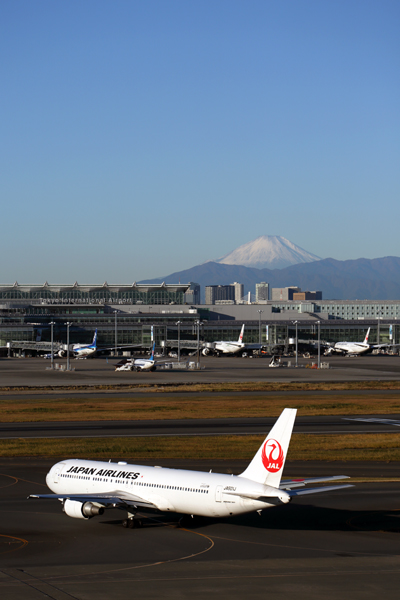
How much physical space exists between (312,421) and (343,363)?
9647cm

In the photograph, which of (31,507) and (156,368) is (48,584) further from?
(156,368)

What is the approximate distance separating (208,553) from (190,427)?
39.2 m

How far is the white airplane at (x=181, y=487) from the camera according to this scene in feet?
107

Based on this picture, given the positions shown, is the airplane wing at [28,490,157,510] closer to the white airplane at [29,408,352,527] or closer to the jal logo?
the white airplane at [29,408,352,527]

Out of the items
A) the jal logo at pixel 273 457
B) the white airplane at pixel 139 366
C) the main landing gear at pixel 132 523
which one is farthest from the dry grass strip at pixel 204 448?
the white airplane at pixel 139 366

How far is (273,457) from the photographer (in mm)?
32938

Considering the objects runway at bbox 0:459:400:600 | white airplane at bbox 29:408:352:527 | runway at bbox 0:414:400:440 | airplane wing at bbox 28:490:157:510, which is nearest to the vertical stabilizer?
white airplane at bbox 29:408:352:527

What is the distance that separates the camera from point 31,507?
132ft

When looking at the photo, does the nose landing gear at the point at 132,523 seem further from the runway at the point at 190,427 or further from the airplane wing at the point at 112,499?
the runway at the point at 190,427

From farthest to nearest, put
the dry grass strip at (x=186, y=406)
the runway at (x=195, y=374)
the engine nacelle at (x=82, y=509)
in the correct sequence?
1. the runway at (x=195, y=374)
2. the dry grass strip at (x=186, y=406)
3. the engine nacelle at (x=82, y=509)

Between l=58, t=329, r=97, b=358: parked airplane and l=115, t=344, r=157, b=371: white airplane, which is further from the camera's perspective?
l=58, t=329, r=97, b=358: parked airplane

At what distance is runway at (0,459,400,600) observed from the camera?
88.3ft

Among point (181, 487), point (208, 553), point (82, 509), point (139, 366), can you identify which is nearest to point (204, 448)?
point (181, 487)

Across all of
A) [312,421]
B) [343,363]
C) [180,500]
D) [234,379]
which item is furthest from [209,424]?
[343,363]
